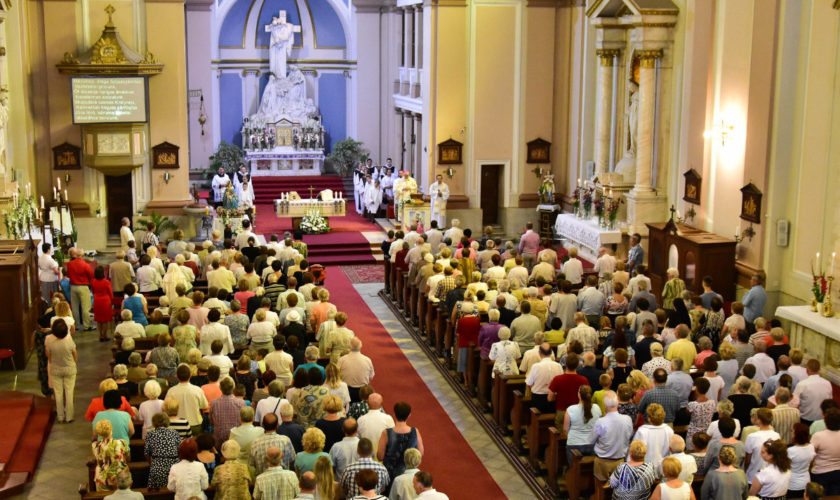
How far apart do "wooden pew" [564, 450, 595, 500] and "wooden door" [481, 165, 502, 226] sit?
1637 centimetres

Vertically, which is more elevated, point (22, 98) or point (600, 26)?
point (600, 26)

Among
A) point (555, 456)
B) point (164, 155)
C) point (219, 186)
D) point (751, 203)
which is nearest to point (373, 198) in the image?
point (219, 186)

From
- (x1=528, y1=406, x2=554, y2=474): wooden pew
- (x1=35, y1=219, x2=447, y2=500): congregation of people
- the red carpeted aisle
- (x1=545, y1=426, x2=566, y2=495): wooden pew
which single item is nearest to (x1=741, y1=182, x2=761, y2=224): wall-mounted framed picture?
the red carpeted aisle

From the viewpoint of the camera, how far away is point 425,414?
1323 cm

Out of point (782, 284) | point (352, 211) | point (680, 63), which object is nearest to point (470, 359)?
point (782, 284)

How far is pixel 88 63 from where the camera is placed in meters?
22.3

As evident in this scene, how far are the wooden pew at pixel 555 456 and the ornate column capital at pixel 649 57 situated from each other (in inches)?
437

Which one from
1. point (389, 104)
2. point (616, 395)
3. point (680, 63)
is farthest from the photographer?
point (389, 104)

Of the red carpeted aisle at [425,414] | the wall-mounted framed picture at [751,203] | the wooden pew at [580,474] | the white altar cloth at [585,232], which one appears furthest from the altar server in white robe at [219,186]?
the wooden pew at [580,474]

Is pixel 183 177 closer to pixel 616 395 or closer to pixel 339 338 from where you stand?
pixel 339 338

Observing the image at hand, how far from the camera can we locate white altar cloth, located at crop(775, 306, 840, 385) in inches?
516

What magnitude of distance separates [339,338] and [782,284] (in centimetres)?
755

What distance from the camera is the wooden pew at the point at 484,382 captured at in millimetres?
12781

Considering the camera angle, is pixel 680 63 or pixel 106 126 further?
pixel 106 126
